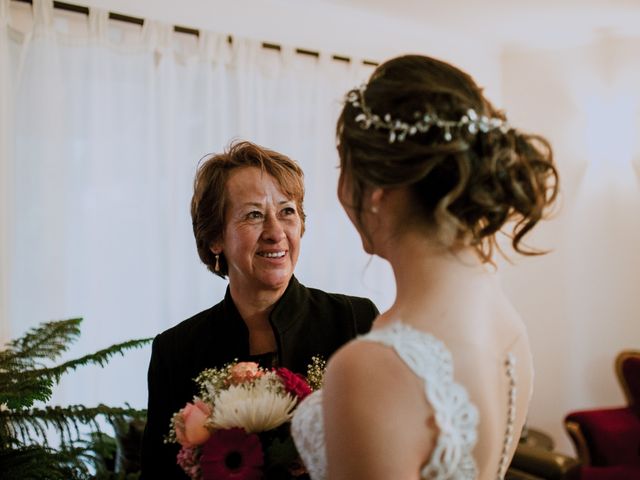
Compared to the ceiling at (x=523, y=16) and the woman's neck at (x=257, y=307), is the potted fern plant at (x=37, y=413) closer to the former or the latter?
the woman's neck at (x=257, y=307)

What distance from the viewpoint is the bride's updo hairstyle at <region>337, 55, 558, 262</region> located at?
0.99 metres

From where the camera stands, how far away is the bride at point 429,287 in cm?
94

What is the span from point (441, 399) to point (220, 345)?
0.91 m

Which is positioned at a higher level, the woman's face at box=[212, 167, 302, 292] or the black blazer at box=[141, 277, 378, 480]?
the woman's face at box=[212, 167, 302, 292]

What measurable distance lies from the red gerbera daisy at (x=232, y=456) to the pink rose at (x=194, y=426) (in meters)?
0.02

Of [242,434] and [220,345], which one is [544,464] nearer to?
[220,345]

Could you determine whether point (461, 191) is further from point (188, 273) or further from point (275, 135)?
point (275, 135)

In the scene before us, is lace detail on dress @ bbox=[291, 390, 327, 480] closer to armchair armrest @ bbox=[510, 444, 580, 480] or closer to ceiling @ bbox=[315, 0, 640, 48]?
armchair armrest @ bbox=[510, 444, 580, 480]

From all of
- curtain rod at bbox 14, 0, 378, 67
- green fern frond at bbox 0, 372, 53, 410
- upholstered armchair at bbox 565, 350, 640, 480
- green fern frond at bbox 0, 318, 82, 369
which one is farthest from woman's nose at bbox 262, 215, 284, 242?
upholstered armchair at bbox 565, 350, 640, 480

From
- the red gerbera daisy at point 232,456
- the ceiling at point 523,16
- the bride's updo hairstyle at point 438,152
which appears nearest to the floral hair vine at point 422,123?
the bride's updo hairstyle at point 438,152

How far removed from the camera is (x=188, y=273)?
3.44 meters

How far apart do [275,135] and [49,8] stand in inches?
50.5

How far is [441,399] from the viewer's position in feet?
3.09

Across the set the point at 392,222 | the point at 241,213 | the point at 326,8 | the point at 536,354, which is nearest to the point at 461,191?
the point at 392,222
